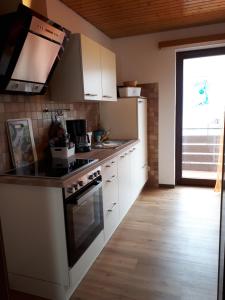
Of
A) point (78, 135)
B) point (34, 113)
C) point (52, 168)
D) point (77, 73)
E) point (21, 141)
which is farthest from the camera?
point (78, 135)

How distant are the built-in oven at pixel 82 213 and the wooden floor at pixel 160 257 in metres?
0.31

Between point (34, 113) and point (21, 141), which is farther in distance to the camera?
point (34, 113)

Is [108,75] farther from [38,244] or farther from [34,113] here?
[38,244]

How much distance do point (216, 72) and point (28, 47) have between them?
2834 millimetres

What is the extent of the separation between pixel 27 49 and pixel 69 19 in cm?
122

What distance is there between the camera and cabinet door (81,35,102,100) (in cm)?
225

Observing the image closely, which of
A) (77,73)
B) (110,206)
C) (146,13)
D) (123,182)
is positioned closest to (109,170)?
(110,206)

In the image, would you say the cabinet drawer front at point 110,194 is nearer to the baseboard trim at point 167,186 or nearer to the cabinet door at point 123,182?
the cabinet door at point 123,182

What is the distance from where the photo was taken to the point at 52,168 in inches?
71.6

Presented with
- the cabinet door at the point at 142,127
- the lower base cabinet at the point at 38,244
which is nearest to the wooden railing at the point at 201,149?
the cabinet door at the point at 142,127

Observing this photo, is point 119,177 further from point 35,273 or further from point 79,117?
point 35,273

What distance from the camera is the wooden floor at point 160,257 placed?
5.67 feet

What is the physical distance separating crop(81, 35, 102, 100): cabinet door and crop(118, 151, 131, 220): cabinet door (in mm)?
723

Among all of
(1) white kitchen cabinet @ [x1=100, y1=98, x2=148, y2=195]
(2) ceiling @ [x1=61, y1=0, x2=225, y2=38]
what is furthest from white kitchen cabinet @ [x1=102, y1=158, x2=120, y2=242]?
(2) ceiling @ [x1=61, y1=0, x2=225, y2=38]
